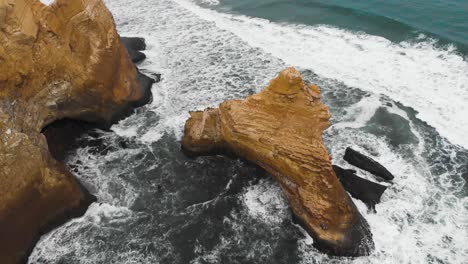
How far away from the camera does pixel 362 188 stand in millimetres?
13648

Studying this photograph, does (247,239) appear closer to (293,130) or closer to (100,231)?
(293,130)

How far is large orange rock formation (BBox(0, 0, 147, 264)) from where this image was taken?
11.7 meters

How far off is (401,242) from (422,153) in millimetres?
4498

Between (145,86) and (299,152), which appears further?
(145,86)

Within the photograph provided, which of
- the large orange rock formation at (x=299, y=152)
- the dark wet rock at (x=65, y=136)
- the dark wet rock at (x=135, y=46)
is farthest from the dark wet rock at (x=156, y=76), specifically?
the large orange rock formation at (x=299, y=152)

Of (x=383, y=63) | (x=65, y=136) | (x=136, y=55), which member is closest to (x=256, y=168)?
(x=65, y=136)

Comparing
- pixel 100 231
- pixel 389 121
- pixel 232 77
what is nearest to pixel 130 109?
pixel 232 77

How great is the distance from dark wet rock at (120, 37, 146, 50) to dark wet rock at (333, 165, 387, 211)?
44.9 feet

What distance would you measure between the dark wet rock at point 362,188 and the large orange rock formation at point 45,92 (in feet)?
28.7

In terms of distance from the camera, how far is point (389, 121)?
17078mm

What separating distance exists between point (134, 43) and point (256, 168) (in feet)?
38.3

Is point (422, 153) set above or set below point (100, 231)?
above

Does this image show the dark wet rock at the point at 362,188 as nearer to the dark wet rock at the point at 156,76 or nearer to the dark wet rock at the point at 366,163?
the dark wet rock at the point at 366,163

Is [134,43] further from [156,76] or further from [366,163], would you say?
[366,163]
